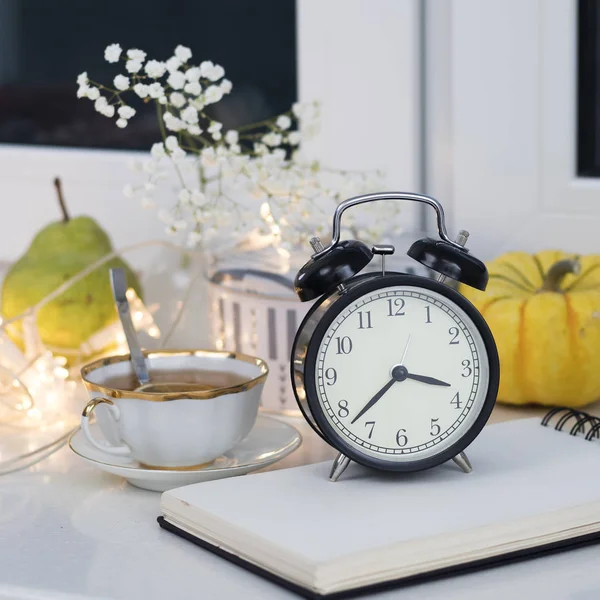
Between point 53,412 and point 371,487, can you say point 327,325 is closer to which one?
point 371,487

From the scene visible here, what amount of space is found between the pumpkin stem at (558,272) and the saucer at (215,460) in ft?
1.03

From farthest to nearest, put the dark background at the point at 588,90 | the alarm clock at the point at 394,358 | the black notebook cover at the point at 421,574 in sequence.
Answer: the dark background at the point at 588,90
the alarm clock at the point at 394,358
the black notebook cover at the point at 421,574

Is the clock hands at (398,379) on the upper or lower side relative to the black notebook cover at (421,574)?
upper

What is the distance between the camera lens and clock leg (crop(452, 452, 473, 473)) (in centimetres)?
79

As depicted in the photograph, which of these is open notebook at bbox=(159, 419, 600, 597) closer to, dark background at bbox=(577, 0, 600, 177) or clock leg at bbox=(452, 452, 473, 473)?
clock leg at bbox=(452, 452, 473, 473)

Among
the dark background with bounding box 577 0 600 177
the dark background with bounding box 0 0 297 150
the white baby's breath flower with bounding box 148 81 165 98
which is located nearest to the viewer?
the white baby's breath flower with bounding box 148 81 165 98

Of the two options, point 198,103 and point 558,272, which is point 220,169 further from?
point 558,272

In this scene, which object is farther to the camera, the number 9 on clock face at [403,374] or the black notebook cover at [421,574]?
the number 9 on clock face at [403,374]

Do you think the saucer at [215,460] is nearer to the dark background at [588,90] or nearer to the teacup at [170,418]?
the teacup at [170,418]

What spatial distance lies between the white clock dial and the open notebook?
33 millimetres

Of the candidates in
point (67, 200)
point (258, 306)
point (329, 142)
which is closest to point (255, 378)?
point (258, 306)

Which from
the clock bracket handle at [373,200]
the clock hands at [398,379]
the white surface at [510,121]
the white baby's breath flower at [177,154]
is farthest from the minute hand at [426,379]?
the white surface at [510,121]

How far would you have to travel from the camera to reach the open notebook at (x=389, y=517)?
25.6 inches

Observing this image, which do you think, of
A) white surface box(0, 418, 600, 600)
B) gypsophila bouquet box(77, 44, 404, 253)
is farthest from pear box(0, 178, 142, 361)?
white surface box(0, 418, 600, 600)
